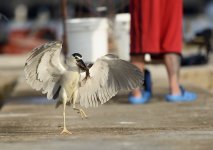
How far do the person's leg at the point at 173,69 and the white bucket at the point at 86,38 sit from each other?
1.99 m

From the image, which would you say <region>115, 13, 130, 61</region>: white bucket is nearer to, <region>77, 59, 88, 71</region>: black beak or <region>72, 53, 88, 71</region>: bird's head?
<region>77, 59, 88, 71</region>: black beak

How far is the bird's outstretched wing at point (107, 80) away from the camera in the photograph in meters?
6.43

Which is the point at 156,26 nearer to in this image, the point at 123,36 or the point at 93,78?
the point at 93,78

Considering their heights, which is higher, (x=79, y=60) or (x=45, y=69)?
(x=79, y=60)

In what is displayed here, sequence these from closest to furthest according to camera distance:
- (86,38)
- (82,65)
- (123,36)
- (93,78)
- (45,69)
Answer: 1. (82,65)
2. (45,69)
3. (93,78)
4. (86,38)
5. (123,36)

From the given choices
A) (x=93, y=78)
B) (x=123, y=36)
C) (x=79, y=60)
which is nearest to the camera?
(x=79, y=60)

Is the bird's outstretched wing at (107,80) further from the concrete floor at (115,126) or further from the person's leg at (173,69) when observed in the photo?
the person's leg at (173,69)

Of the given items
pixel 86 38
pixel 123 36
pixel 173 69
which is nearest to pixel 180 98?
pixel 173 69

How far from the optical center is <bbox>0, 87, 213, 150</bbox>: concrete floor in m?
5.48

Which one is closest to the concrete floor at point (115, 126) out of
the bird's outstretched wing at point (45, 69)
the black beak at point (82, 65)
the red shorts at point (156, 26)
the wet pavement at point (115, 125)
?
the wet pavement at point (115, 125)

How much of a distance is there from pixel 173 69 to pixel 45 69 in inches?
89.6

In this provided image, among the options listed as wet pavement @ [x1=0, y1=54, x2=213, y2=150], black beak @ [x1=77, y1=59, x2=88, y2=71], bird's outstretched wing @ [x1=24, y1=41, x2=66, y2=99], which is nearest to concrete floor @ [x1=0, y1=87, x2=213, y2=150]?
wet pavement @ [x1=0, y1=54, x2=213, y2=150]

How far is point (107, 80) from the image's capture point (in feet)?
21.4

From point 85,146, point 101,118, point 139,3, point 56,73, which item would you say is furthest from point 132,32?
point 85,146
